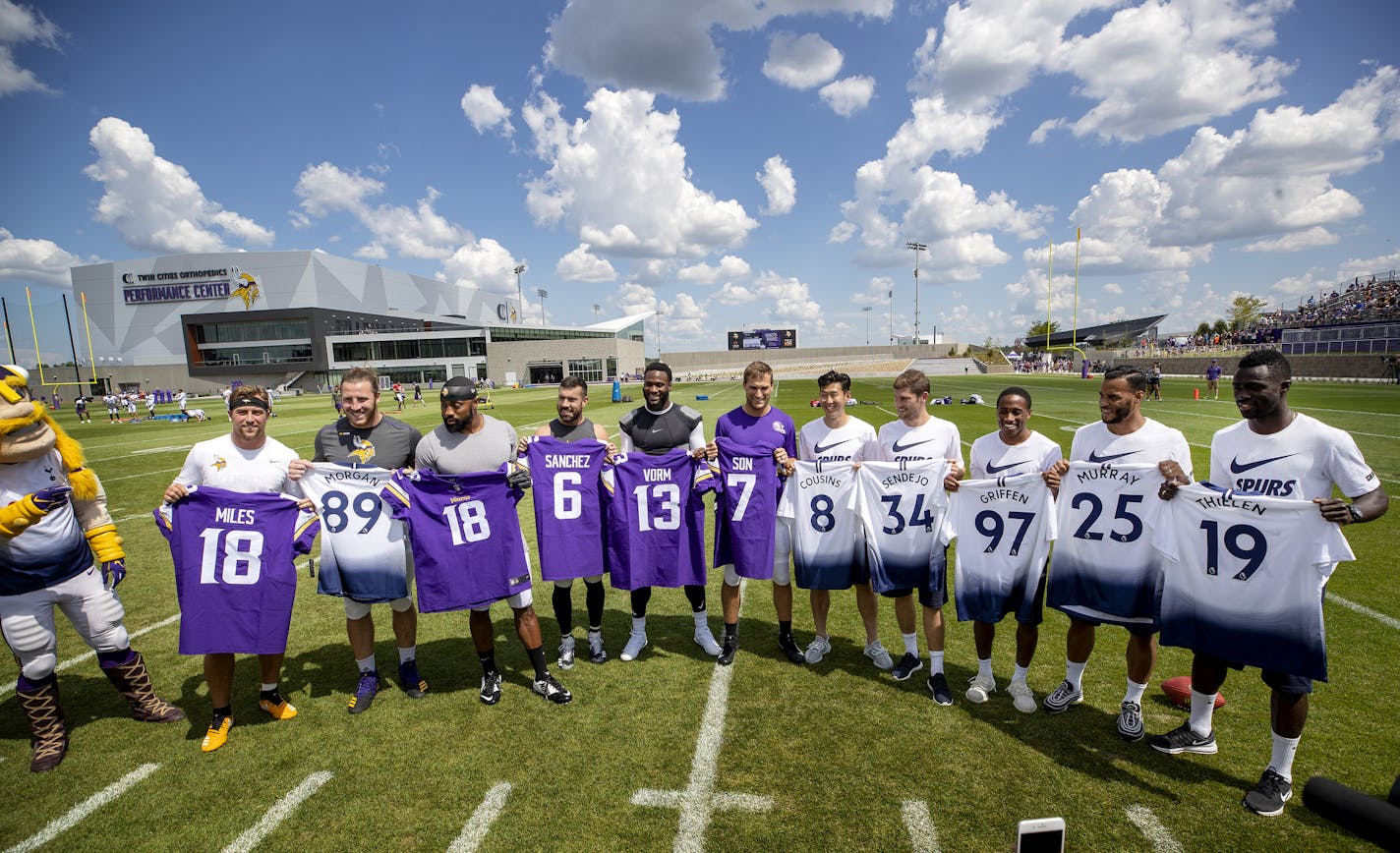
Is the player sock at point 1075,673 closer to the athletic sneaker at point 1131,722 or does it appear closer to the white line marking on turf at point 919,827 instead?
the athletic sneaker at point 1131,722

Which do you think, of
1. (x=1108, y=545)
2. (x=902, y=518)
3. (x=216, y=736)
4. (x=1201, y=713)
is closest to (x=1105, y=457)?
(x=1108, y=545)

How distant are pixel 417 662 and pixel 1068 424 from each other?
21.6 m

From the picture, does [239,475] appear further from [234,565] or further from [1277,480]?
[1277,480]

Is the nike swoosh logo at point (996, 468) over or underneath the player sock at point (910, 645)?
over

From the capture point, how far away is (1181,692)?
443cm

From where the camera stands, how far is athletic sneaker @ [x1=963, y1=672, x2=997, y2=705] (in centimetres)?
453

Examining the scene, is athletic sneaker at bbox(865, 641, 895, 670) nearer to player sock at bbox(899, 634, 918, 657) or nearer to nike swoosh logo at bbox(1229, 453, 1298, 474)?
player sock at bbox(899, 634, 918, 657)

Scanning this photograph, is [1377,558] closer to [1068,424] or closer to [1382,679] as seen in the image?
[1382,679]

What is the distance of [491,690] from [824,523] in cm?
307

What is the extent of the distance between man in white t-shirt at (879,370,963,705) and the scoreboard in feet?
374

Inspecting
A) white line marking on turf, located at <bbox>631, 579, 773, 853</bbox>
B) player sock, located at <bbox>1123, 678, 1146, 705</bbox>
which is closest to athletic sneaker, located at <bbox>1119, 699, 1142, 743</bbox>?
player sock, located at <bbox>1123, 678, 1146, 705</bbox>

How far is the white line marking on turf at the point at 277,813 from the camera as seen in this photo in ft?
11.0

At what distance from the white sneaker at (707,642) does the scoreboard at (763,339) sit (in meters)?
114

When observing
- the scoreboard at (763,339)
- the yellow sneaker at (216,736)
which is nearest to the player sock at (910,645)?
the yellow sneaker at (216,736)
